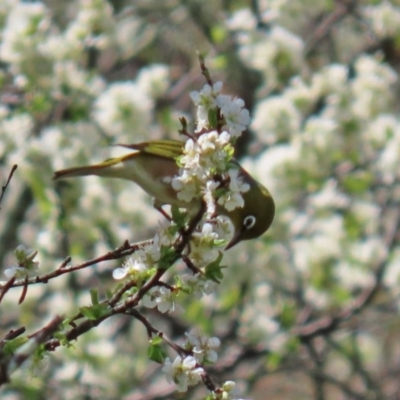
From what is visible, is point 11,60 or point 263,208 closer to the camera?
point 263,208

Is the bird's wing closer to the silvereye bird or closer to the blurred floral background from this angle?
the silvereye bird

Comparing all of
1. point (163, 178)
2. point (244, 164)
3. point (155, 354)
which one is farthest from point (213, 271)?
point (244, 164)

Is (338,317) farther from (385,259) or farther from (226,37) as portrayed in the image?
(226,37)

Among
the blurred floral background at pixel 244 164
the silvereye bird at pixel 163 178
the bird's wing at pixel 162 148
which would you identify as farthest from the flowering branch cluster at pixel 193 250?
the blurred floral background at pixel 244 164

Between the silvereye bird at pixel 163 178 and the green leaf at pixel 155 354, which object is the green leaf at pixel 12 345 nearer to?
the green leaf at pixel 155 354

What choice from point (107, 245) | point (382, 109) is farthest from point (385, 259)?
point (107, 245)
